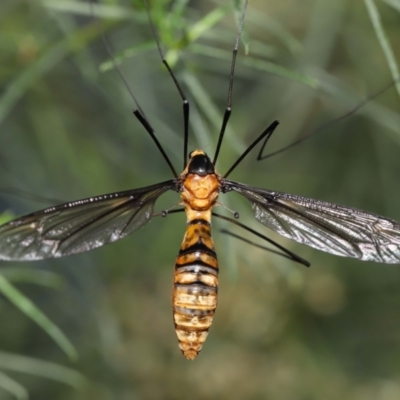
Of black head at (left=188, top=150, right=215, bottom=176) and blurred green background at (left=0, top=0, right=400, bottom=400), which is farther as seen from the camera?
blurred green background at (left=0, top=0, right=400, bottom=400)

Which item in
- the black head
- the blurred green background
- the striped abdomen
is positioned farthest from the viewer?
the blurred green background

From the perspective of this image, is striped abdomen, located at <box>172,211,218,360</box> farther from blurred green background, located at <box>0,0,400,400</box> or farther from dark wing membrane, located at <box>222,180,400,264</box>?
blurred green background, located at <box>0,0,400,400</box>

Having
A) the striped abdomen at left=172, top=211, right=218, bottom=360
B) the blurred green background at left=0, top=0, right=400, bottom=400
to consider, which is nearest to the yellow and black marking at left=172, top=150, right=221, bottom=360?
the striped abdomen at left=172, top=211, right=218, bottom=360

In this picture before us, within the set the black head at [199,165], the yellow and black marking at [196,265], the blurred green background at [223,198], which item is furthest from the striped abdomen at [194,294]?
the blurred green background at [223,198]

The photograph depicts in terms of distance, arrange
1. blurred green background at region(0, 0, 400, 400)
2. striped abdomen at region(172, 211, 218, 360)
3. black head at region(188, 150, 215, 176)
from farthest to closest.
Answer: blurred green background at region(0, 0, 400, 400), black head at region(188, 150, 215, 176), striped abdomen at region(172, 211, 218, 360)

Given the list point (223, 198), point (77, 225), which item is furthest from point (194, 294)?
point (223, 198)

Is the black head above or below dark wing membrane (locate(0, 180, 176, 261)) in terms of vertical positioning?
above

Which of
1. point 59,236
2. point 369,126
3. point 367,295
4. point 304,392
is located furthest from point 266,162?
point 59,236

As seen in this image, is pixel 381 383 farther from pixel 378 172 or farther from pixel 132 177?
pixel 132 177
